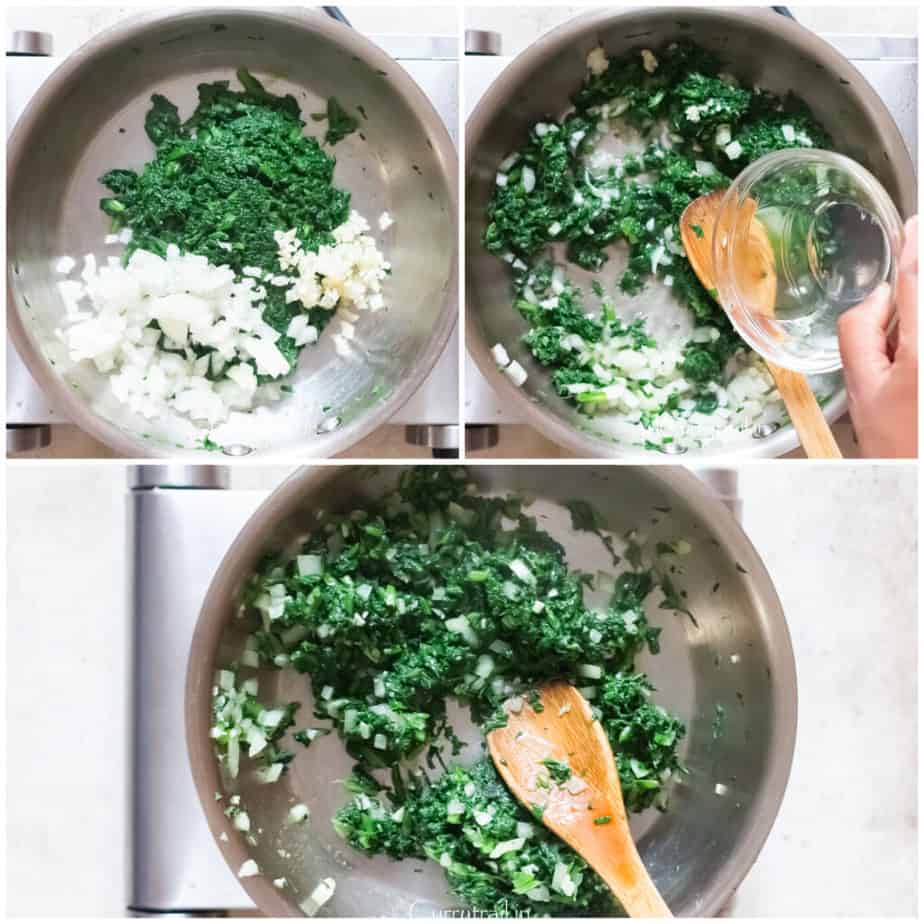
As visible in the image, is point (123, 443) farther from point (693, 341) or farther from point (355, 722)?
point (693, 341)

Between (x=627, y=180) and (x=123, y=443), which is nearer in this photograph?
(x=123, y=443)

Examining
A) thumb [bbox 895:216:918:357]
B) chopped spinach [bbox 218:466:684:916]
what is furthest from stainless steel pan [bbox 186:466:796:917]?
thumb [bbox 895:216:918:357]

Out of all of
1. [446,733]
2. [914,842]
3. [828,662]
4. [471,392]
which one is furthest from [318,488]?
[914,842]

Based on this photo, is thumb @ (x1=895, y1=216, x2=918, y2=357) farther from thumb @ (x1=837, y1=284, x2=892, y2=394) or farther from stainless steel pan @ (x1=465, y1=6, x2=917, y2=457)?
stainless steel pan @ (x1=465, y1=6, x2=917, y2=457)

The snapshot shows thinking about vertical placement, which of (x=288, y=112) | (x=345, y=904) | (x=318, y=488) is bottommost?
(x=345, y=904)

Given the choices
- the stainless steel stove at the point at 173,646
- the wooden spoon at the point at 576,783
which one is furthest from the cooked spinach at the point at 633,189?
the wooden spoon at the point at 576,783

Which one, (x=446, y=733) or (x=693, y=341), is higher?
(x=693, y=341)

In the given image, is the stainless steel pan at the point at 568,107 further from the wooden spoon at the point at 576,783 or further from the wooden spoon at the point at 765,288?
the wooden spoon at the point at 576,783
